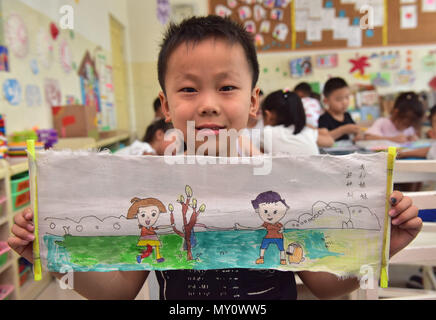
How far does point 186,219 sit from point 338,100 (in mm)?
2399

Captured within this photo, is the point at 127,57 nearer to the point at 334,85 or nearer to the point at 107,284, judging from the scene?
the point at 334,85

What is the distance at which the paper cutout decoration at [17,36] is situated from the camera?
1893 mm

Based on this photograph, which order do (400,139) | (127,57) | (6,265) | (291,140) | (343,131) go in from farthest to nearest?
(127,57), (343,131), (400,139), (291,140), (6,265)

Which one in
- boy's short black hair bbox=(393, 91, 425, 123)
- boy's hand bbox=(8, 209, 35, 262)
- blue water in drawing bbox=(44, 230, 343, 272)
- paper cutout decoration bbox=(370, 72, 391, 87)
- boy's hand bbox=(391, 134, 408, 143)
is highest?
paper cutout decoration bbox=(370, 72, 391, 87)

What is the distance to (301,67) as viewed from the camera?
4062mm

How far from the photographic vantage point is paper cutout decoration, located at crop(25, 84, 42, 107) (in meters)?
2.10

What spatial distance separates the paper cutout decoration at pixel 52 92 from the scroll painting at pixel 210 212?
2.13m

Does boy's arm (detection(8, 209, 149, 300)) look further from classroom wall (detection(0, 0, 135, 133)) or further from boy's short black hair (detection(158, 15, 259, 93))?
classroom wall (detection(0, 0, 135, 133))

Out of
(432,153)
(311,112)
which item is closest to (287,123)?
(432,153)

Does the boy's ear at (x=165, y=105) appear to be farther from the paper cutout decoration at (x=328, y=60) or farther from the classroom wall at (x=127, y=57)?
the paper cutout decoration at (x=328, y=60)

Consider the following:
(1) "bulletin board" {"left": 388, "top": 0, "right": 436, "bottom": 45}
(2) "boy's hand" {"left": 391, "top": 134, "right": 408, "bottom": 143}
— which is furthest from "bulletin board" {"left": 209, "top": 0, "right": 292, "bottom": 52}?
(2) "boy's hand" {"left": 391, "top": 134, "right": 408, "bottom": 143}

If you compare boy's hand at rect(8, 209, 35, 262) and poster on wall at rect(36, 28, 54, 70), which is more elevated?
poster on wall at rect(36, 28, 54, 70)

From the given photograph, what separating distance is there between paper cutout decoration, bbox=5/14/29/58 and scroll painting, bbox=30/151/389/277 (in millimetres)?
1804

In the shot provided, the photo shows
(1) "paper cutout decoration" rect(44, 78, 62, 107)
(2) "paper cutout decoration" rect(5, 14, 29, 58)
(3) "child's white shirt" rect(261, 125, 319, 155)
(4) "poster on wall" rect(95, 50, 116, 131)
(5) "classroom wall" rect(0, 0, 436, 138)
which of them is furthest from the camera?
(4) "poster on wall" rect(95, 50, 116, 131)
